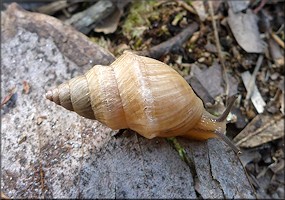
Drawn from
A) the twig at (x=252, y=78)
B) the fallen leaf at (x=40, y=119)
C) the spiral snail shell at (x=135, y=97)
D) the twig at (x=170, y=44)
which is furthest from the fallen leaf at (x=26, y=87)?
the twig at (x=252, y=78)

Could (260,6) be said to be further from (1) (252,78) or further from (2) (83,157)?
(2) (83,157)

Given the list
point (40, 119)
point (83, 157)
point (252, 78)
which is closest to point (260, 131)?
point (252, 78)

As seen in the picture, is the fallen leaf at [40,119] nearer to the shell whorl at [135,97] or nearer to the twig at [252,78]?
the shell whorl at [135,97]

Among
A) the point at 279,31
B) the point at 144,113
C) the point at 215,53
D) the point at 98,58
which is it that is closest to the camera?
the point at 144,113

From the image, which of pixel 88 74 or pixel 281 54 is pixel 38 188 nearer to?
pixel 88 74

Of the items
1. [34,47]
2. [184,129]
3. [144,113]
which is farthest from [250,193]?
[34,47]
